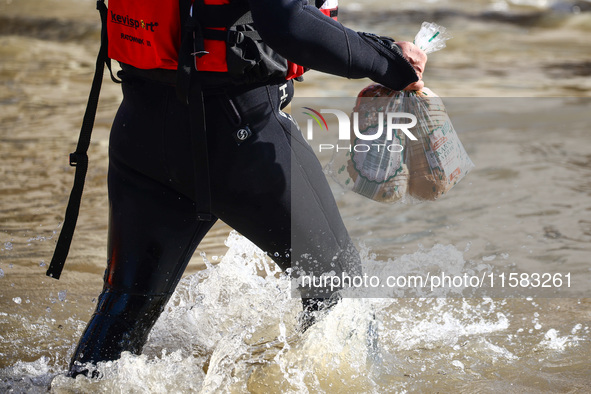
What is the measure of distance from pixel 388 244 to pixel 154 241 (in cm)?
222

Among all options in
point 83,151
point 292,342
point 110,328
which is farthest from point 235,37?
point 292,342

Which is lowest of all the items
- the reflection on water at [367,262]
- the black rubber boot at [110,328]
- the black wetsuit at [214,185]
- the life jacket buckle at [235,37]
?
the reflection on water at [367,262]

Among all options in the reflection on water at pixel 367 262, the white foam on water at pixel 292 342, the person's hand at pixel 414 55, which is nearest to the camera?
the person's hand at pixel 414 55

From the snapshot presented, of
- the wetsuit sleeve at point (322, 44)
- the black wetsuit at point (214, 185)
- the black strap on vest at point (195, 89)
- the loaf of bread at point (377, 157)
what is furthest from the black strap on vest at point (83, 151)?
the loaf of bread at point (377, 157)

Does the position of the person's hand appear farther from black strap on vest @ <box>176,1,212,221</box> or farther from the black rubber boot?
the black rubber boot

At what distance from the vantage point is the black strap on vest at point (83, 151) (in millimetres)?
2113

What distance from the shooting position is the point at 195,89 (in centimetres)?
187

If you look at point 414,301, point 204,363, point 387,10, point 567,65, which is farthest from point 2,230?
point 387,10

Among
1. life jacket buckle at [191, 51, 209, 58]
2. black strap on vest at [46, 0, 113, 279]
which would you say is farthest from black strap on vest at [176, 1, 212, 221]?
black strap on vest at [46, 0, 113, 279]

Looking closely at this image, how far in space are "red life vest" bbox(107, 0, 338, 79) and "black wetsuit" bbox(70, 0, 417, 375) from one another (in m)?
0.07

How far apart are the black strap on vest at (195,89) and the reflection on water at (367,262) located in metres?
0.60

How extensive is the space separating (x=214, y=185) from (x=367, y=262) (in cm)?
122

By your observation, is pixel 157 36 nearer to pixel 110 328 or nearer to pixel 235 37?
pixel 235 37

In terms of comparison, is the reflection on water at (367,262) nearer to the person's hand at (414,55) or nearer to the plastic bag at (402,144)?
the plastic bag at (402,144)
